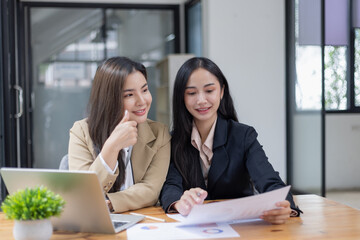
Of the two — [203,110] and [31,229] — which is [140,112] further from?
[31,229]

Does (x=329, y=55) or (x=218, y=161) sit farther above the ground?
(x=329, y=55)

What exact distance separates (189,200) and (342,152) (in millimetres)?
4518

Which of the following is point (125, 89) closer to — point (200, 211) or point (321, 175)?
point (200, 211)

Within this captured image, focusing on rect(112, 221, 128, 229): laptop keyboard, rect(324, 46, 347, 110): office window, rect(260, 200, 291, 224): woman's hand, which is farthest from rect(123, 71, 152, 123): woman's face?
rect(324, 46, 347, 110): office window

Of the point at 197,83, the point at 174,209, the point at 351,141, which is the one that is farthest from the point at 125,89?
the point at 351,141

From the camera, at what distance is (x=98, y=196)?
129 cm

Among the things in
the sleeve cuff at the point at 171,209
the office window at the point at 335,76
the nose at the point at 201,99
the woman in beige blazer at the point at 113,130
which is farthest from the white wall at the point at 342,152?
the sleeve cuff at the point at 171,209

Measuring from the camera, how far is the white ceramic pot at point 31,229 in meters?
1.20

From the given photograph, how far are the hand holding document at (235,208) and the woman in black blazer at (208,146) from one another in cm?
41

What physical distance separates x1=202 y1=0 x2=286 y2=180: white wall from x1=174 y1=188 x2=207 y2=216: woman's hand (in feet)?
12.6

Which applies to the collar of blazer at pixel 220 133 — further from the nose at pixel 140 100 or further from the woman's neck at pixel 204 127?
the nose at pixel 140 100

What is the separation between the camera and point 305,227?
1435mm

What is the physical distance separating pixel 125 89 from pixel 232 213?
685mm

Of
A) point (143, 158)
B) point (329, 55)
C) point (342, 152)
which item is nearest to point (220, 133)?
point (143, 158)
